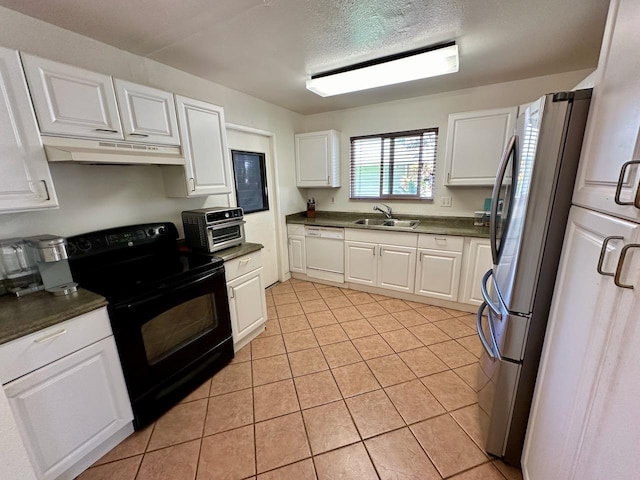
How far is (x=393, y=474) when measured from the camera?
129cm

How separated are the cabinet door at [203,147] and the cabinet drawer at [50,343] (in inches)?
43.1

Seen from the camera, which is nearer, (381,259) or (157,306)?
(157,306)

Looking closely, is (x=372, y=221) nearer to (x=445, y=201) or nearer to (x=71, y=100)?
(x=445, y=201)

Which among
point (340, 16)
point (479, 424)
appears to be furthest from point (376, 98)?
point (479, 424)

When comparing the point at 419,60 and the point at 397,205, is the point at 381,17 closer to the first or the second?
the point at 419,60

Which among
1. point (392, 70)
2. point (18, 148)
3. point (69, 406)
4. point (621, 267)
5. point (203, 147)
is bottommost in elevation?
point (69, 406)

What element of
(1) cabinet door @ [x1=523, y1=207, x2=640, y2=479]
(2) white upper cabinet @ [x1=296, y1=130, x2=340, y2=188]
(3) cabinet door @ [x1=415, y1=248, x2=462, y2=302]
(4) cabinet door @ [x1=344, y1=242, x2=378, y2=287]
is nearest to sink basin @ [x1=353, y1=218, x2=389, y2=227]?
(4) cabinet door @ [x1=344, y1=242, x2=378, y2=287]

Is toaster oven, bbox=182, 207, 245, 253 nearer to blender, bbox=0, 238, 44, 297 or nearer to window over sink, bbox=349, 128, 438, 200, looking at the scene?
blender, bbox=0, 238, 44, 297

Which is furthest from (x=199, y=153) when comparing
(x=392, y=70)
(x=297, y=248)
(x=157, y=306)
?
(x=297, y=248)

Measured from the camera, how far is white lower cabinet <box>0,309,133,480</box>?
111cm

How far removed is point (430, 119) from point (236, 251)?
8.80 ft

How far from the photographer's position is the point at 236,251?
215cm

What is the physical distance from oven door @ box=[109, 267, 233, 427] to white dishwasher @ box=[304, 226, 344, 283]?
5.44 ft

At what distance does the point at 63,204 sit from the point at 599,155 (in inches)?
103
